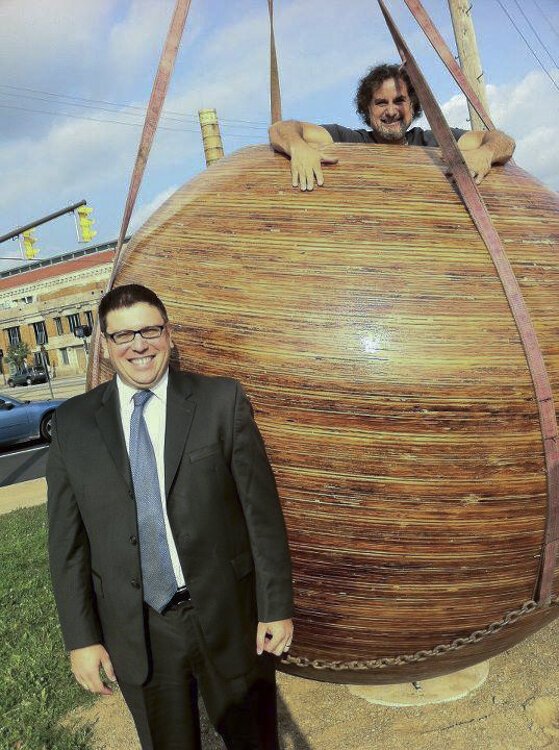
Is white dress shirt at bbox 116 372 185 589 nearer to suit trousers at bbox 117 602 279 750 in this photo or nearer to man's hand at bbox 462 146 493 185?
suit trousers at bbox 117 602 279 750

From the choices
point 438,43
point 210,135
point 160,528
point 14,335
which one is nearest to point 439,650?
point 160,528

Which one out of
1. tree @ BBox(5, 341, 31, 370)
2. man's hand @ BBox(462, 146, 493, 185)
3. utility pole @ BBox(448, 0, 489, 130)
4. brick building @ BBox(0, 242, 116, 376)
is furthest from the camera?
tree @ BBox(5, 341, 31, 370)

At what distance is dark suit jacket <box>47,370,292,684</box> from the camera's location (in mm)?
2104

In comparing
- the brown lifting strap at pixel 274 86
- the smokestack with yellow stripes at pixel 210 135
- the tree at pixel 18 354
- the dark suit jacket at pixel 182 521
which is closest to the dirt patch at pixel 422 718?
the dark suit jacket at pixel 182 521

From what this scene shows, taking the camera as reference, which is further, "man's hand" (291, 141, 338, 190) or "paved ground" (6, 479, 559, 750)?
"paved ground" (6, 479, 559, 750)

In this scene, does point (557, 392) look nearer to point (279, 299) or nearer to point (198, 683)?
point (279, 299)

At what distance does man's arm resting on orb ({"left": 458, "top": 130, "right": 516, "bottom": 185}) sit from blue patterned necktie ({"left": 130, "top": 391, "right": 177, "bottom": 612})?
1531 mm

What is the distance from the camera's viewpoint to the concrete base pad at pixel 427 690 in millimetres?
3406

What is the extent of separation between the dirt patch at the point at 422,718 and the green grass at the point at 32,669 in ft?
0.52

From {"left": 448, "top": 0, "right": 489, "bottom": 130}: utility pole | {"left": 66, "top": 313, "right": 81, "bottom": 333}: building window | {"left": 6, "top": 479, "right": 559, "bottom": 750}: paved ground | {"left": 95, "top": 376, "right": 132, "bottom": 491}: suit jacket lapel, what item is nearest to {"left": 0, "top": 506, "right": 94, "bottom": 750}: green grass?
{"left": 6, "top": 479, "right": 559, "bottom": 750}: paved ground

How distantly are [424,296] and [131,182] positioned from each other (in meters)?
1.46

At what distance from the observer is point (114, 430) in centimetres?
214

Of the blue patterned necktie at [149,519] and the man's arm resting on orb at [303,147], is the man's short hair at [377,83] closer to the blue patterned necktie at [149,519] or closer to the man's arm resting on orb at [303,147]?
the man's arm resting on orb at [303,147]

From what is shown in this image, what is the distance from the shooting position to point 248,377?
2.34 m
